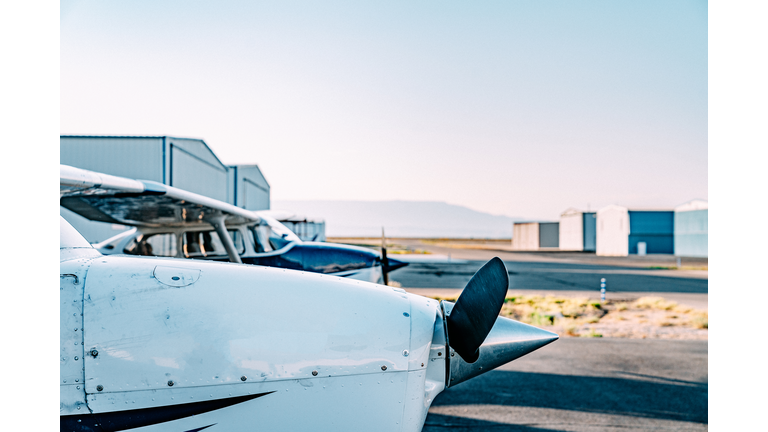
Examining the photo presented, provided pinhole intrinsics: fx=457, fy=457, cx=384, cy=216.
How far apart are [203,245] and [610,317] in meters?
7.43

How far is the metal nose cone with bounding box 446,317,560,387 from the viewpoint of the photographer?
176 centimetres

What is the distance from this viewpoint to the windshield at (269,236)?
6.10 m

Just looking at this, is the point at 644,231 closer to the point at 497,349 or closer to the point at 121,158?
the point at 121,158

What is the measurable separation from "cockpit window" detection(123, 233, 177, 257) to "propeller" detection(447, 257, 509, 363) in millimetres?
5160

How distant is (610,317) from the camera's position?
8750mm

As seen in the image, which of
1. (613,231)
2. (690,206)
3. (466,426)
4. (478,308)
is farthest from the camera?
(613,231)

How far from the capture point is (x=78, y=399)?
135 centimetres

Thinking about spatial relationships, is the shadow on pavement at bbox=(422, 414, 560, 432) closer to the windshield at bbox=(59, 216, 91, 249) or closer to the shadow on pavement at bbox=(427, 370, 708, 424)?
the shadow on pavement at bbox=(427, 370, 708, 424)

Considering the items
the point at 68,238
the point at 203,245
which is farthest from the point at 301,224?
the point at 68,238

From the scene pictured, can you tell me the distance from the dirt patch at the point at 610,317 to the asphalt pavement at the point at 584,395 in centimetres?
156

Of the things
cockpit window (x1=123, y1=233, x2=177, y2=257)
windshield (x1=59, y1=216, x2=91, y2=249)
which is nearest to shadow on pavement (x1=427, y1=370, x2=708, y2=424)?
windshield (x1=59, y1=216, x2=91, y2=249)
